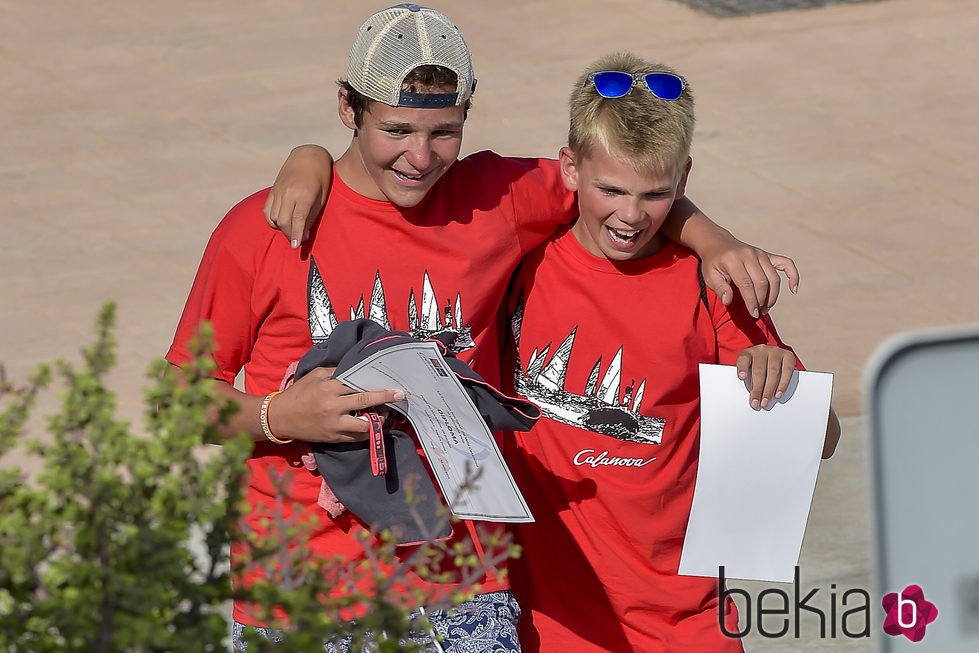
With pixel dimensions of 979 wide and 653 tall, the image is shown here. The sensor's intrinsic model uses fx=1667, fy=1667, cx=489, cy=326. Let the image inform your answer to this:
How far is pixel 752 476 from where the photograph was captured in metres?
3.49

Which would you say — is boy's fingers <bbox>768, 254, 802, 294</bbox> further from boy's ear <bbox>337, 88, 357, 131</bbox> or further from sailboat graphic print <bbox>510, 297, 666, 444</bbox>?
boy's ear <bbox>337, 88, 357, 131</bbox>

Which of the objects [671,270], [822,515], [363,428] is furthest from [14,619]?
[822,515]

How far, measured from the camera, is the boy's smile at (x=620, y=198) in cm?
348

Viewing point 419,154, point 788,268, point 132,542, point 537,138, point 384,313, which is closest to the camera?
point 132,542

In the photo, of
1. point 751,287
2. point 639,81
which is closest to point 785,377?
point 751,287

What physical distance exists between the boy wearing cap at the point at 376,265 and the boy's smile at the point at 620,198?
0.20 metres

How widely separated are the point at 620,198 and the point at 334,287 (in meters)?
0.63

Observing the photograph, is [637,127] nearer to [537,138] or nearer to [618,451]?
[618,451]

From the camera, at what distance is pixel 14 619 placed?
1.96 metres

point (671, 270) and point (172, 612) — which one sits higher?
point (671, 270)

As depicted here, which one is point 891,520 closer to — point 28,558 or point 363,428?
point 28,558

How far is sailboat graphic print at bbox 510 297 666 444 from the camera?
3607mm

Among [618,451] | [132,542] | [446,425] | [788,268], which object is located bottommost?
[132,542]

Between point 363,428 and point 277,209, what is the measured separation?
0.51m
